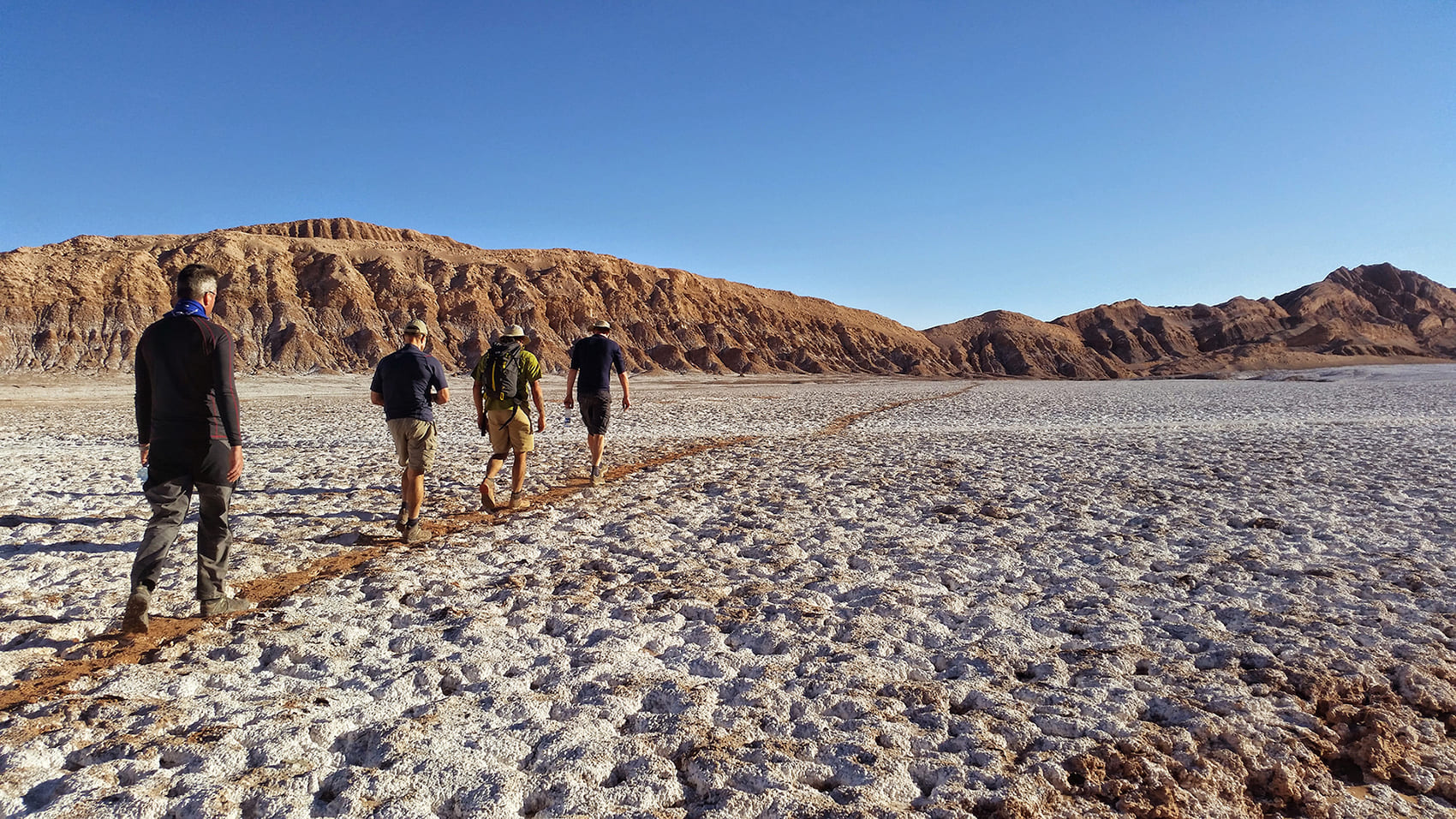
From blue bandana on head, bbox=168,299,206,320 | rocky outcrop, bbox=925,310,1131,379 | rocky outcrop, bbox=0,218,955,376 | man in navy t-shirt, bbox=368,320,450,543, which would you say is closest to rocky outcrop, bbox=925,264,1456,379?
rocky outcrop, bbox=925,310,1131,379

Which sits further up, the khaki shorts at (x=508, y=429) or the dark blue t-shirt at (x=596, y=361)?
the dark blue t-shirt at (x=596, y=361)

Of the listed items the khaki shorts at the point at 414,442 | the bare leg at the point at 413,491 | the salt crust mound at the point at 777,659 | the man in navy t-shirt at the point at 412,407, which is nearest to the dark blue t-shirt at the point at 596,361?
the salt crust mound at the point at 777,659

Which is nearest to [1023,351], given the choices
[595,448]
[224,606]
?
[595,448]

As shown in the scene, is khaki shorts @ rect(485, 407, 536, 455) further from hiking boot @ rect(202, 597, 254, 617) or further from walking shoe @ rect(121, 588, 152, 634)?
walking shoe @ rect(121, 588, 152, 634)

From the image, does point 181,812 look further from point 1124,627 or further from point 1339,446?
point 1339,446

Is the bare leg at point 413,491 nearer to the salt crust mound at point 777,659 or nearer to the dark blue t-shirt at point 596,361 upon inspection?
the salt crust mound at point 777,659

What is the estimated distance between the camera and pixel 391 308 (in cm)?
8031

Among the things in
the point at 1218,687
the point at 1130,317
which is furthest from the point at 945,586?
the point at 1130,317

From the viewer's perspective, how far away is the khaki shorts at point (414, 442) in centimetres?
611

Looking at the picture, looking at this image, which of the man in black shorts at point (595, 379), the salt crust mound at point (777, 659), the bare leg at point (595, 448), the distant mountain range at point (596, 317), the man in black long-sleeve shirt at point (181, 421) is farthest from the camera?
the distant mountain range at point (596, 317)

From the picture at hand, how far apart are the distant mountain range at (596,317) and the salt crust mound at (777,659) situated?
234ft

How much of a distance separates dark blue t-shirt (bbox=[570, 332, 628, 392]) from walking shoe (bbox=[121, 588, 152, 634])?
4.97 meters

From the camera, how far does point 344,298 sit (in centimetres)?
7725

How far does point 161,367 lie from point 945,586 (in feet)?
15.9
